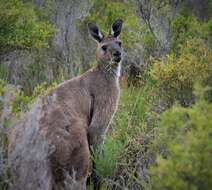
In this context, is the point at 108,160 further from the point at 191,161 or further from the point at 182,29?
the point at 182,29

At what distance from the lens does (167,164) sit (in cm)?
381

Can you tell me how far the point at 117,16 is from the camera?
42.0 ft

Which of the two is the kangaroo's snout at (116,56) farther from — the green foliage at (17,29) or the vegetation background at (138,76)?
the green foliage at (17,29)

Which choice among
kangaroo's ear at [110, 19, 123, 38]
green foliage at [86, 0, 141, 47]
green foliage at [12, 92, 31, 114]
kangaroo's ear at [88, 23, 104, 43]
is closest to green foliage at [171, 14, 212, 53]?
green foliage at [86, 0, 141, 47]

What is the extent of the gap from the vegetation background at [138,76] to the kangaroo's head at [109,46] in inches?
21.5

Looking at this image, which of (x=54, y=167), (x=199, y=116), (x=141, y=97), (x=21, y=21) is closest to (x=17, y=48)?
(x=21, y=21)

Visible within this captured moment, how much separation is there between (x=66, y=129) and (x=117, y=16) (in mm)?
7571

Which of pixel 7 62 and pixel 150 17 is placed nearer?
pixel 150 17

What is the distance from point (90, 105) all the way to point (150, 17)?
4.91m

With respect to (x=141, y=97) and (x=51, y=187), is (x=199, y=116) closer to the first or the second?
(x=51, y=187)

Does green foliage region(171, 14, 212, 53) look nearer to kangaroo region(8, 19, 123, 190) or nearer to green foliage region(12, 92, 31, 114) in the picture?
kangaroo region(8, 19, 123, 190)

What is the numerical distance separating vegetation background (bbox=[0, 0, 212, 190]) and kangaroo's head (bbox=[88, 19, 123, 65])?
0.55m

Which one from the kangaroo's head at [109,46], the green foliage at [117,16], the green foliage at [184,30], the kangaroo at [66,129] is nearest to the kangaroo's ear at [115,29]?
the kangaroo's head at [109,46]

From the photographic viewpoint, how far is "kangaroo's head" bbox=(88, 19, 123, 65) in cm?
724
